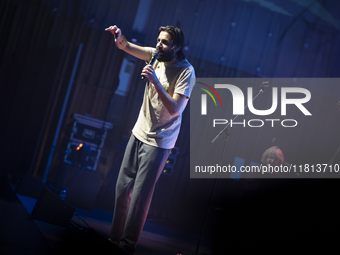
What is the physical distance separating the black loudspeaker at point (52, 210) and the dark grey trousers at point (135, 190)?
63cm

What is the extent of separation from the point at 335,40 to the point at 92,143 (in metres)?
4.03

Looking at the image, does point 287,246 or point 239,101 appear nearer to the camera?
point 287,246

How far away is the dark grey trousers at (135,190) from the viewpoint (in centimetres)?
186

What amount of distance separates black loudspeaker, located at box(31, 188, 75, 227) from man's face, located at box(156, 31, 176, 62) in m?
1.29

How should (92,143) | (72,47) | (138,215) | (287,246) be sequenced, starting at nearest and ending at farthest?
(138,215)
(287,246)
(92,143)
(72,47)

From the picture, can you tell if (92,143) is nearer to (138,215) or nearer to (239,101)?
(239,101)

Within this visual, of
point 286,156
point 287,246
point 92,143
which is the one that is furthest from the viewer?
point 286,156

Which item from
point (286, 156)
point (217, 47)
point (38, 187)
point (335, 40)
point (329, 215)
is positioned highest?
point (335, 40)

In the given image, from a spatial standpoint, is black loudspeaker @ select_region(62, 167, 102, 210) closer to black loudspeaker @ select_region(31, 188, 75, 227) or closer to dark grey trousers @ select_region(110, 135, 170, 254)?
black loudspeaker @ select_region(31, 188, 75, 227)

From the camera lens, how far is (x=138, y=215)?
1.87 m

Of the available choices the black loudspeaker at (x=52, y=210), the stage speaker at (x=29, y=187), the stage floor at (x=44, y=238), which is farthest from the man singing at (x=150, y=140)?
the stage speaker at (x=29, y=187)

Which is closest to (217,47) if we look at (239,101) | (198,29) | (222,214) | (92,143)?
(198,29)

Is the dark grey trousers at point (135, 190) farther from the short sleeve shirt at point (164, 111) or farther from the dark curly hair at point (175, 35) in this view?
the dark curly hair at point (175, 35)

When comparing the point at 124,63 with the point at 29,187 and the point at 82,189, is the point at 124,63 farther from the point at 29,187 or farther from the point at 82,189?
the point at 29,187
